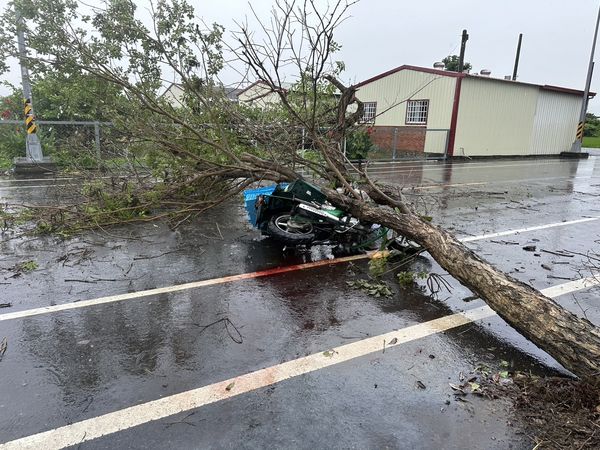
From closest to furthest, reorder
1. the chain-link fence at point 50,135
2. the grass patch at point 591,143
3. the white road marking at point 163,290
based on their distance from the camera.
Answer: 1. the white road marking at point 163,290
2. the chain-link fence at point 50,135
3. the grass patch at point 591,143

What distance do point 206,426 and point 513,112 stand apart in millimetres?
25752

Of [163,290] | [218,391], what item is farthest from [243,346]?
[163,290]

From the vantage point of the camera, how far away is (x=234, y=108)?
7.23m

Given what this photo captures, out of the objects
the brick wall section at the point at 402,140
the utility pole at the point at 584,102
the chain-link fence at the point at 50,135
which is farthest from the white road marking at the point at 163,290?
the utility pole at the point at 584,102

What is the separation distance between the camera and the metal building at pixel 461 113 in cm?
2158

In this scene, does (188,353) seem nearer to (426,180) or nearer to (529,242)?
(529,242)

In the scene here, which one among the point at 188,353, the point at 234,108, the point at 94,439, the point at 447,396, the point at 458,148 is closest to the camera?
the point at 94,439

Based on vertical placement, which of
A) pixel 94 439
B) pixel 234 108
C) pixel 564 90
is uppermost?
pixel 564 90

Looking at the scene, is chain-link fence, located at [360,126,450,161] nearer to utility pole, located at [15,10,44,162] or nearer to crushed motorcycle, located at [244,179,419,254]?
utility pole, located at [15,10,44,162]

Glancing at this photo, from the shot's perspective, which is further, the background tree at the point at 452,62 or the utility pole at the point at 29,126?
the background tree at the point at 452,62

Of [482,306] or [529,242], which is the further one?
[529,242]

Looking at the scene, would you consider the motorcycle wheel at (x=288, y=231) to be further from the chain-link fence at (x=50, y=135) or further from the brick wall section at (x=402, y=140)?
the brick wall section at (x=402, y=140)

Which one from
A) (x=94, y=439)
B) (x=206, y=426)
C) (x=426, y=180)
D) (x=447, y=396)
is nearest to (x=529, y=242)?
(x=447, y=396)

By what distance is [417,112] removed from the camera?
23172 millimetres
